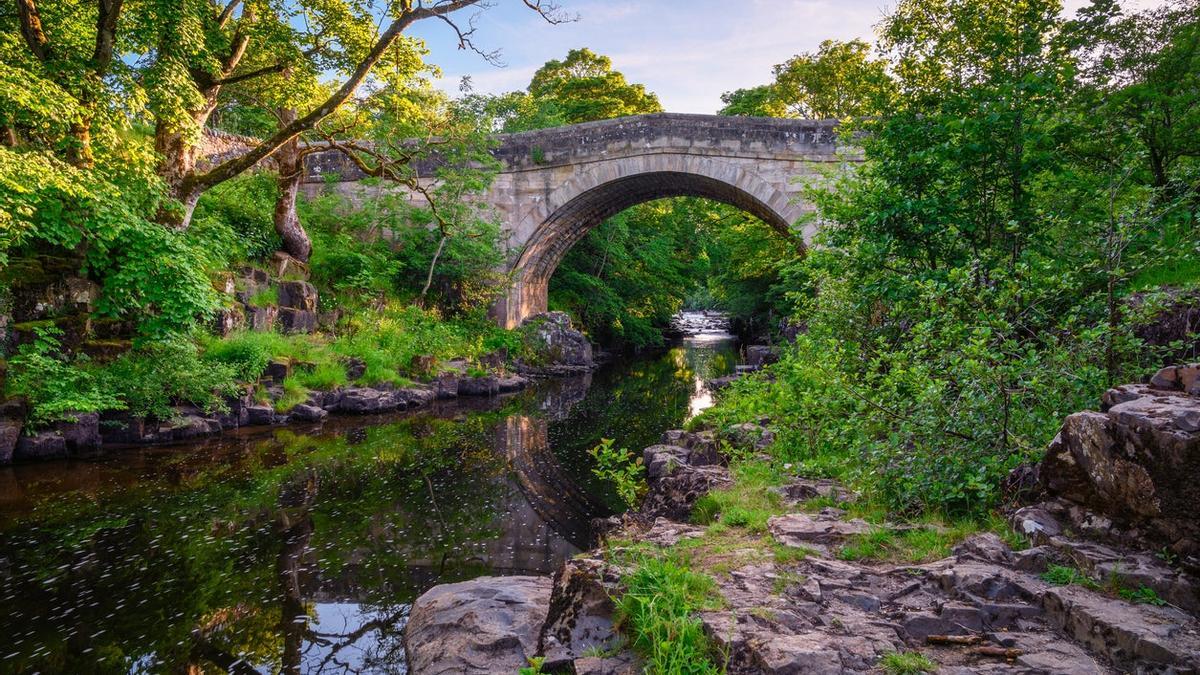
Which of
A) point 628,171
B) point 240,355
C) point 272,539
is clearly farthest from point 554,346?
point 272,539

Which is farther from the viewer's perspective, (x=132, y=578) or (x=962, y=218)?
(x=962, y=218)

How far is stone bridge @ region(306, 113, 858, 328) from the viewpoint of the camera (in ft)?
51.1

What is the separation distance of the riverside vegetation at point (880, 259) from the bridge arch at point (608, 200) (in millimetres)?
3033

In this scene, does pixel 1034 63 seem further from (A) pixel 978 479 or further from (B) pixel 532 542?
(B) pixel 532 542

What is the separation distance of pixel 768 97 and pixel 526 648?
29.5 metres

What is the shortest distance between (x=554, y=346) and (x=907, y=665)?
16294mm

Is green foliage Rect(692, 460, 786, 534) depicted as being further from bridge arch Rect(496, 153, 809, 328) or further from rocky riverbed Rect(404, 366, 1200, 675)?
bridge arch Rect(496, 153, 809, 328)

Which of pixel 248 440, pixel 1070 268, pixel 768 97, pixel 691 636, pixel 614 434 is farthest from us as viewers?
pixel 768 97

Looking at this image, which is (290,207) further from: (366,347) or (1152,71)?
(1152,71)

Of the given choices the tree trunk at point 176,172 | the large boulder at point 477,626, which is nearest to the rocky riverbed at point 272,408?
the tree trunk at point 176,172

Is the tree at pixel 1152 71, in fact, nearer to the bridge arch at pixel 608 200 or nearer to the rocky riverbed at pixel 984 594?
the rocky riverbed at pixel 984 594

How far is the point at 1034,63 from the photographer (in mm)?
5406

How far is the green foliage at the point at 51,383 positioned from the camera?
777cm

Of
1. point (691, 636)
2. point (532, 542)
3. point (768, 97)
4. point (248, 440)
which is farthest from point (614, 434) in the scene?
point (768, 97)
